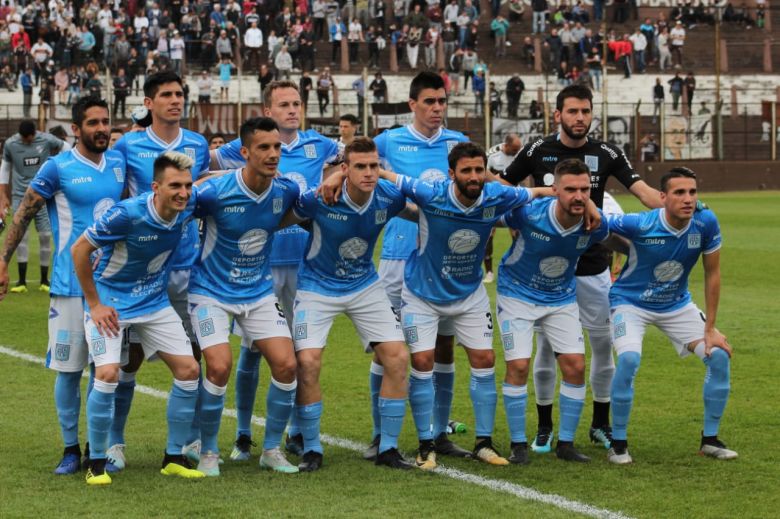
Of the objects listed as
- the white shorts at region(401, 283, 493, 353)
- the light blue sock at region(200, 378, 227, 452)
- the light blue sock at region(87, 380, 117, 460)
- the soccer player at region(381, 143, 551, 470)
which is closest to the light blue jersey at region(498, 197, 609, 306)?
the soccer player at region(381, 143, 551, 470)

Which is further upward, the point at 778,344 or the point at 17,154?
the point at 17,154

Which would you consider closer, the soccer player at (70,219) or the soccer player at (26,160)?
the soccer player at (70,219)

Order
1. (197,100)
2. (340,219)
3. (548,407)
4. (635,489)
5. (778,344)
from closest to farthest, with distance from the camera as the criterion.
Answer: (635,489) < (340,219) < (548,407) < (778,344) < (197,100)

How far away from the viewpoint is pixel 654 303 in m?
8.74

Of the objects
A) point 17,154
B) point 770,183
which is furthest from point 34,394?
point 770,183

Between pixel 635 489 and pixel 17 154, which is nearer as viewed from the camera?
pixel 635 489

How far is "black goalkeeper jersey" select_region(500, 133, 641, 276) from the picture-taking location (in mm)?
9117

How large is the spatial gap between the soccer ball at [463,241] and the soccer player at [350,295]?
0.42 metres

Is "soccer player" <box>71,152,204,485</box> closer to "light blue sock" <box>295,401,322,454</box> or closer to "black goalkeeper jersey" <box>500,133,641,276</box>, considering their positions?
"light blue sock" <box>295,401,322,454</box>

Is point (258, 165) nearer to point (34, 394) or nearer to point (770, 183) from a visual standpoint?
point (34, 394)

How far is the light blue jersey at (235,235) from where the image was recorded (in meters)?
8.12

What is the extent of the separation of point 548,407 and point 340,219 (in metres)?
2.01

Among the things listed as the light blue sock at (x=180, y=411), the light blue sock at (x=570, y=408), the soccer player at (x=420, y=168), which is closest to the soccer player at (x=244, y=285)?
the light blue sock at (x=180, y=411)

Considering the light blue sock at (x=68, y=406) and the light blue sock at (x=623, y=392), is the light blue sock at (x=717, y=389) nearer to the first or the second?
the light blue sock at (x=623, y=392)
